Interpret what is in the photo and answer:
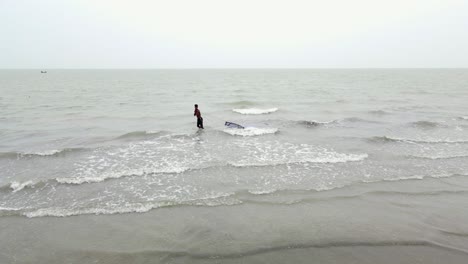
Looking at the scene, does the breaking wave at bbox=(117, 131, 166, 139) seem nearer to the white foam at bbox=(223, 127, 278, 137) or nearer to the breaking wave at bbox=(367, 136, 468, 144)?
the white foam at bbox=(223, 127, 278, 137)

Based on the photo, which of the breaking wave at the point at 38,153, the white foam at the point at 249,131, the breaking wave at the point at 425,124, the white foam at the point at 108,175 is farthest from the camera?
the breaking wave at the point at 425,124

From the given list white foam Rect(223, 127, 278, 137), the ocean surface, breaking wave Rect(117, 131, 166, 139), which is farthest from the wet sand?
breaking wave Rect(117, 131, 166, 139)

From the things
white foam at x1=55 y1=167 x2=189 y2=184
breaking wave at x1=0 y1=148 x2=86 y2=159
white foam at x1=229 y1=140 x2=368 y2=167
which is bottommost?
white foam at x1=55 y1=167 x2=189 y2=184

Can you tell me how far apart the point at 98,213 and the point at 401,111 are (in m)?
25.9

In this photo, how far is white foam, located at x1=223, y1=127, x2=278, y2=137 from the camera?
696 inches

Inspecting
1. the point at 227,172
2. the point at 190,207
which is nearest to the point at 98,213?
the point at 190,207

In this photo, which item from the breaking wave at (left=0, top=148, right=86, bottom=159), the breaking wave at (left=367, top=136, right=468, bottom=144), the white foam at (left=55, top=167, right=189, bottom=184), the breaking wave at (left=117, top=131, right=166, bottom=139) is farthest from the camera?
the breaking wave at (left=117, top=131, right=166, bottom=139)

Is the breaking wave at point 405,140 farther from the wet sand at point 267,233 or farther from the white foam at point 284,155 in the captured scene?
the wet sand at point 267,233

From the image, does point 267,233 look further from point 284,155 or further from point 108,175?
point 284,155

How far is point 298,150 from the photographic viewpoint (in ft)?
46.2

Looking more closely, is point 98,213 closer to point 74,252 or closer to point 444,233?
point 74,252

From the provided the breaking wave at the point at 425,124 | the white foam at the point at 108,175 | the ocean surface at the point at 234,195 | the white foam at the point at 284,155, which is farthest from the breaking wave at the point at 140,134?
the breaking wave at the point at 425,124

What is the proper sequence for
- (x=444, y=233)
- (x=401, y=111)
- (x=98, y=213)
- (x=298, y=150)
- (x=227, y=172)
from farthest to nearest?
(x=401, y=111) → (x=298, y=150) → (x=227, y=172) → (x=98, y=213) → (x=444, y=233)

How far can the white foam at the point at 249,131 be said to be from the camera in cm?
1767
